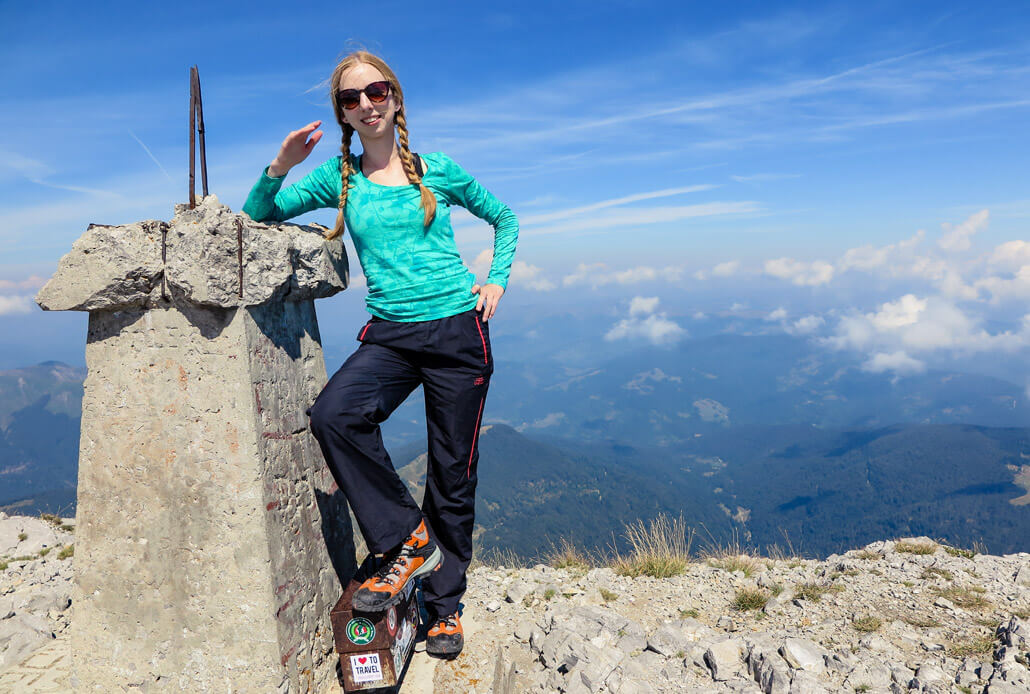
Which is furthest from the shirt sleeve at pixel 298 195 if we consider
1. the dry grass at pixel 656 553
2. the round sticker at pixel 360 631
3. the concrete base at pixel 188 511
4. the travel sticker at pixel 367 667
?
the dry grass at pixel 656 553

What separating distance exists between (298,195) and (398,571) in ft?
8.26

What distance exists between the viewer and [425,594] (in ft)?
14.2

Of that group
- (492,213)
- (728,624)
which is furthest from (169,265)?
(728,624)

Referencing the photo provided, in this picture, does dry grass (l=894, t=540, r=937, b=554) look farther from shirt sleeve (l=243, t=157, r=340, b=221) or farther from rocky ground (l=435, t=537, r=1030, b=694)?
shirt sleeve (l=243, t=157, r=340, b=221)

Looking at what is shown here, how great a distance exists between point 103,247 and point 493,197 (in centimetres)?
243

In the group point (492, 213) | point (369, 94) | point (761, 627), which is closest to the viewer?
point (369, 94)

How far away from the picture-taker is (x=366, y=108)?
11.5ft

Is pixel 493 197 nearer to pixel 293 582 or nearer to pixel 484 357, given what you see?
pixel 484 357

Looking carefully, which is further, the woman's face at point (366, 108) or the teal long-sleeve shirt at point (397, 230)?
the teal long-sleeve shirt at point (397, 230)

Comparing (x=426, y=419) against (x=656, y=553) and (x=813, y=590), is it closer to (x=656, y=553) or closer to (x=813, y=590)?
(x=656, y=553)

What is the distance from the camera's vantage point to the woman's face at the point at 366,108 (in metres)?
3.51

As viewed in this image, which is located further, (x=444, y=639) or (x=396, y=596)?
(x=444, y=639)

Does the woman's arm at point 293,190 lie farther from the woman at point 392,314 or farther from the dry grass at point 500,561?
the dry grass at point 500,561

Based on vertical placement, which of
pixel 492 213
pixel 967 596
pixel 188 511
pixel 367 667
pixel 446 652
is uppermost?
pixel 492 213
